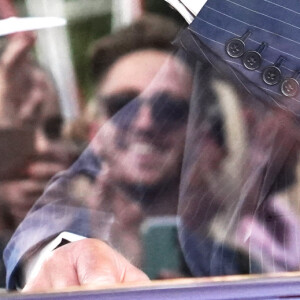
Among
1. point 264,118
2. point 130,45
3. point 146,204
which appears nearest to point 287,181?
point 264,118

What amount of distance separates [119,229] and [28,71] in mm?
357

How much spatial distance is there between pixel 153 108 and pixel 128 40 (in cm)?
14

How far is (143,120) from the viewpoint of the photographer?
1.85 meters

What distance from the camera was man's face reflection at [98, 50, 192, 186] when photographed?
6.03 ft

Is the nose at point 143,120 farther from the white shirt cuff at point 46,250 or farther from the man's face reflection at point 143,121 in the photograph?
the white shirt cuff at point 46,250

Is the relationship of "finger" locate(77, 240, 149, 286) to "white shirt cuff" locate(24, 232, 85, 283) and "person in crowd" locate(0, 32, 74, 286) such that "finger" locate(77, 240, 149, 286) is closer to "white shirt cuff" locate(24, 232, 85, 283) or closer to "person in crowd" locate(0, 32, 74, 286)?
"white shirt cuff" locate(24, 232, 85, 283)

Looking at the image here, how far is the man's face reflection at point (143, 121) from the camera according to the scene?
1.84 metres

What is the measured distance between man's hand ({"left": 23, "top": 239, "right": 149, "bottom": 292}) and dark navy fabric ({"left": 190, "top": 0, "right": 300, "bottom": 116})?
43 cm

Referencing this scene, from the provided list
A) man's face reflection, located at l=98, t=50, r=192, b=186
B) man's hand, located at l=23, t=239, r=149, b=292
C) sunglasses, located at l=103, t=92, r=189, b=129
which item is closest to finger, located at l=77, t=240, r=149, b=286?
man's hand, located at l=23, t=239, r=149, b=292

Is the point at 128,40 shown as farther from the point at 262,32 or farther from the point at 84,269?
the point at 84,269

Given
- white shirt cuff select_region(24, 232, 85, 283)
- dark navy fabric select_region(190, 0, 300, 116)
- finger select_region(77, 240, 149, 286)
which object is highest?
dark navy fabric select_region(190, 0, 300, 116)

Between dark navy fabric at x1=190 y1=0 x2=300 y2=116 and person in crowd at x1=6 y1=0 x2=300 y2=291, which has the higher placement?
dark navy fabric at x1=190 y1=0 x2=300 y2=116

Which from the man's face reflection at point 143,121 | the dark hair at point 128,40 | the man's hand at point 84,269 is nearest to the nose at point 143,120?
the man's face reflection at point 143,121

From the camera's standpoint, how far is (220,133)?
6.00 feet
